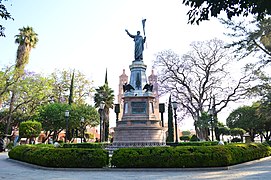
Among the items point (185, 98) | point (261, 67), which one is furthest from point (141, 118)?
point (185, 98)

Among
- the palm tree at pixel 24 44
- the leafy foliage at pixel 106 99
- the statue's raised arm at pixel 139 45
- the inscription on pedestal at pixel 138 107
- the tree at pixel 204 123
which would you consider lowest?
the tree at pixel 204 123

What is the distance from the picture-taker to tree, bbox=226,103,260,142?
134 ft

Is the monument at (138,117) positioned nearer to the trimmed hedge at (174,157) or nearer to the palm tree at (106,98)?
the trimmed hedge at (174,157)

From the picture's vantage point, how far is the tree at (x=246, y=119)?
40.8 metres

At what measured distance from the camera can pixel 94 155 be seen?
11805 mm

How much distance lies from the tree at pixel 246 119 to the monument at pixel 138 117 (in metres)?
26.2

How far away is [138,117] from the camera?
2028 cm

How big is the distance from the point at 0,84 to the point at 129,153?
880 inches

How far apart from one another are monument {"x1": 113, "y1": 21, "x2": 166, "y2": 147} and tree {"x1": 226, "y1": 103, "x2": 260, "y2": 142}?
2618cm

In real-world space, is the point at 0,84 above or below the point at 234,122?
above

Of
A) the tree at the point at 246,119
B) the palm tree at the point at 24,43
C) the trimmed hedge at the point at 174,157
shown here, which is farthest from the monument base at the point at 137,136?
the tree at the point at 246,119

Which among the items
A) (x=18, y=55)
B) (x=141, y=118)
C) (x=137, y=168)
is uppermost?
(x=18, y=55)

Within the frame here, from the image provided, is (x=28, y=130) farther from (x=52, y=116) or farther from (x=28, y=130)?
(x=52, y=116)

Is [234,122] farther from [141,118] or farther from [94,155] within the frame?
[94,155]
